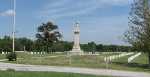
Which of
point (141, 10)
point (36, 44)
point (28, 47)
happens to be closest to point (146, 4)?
point (141, 10)

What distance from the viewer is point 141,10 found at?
5075 cm

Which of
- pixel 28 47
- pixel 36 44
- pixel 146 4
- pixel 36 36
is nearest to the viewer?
pixel 146 4

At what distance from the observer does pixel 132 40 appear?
51.2m

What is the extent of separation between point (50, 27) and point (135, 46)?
7994 centimetres

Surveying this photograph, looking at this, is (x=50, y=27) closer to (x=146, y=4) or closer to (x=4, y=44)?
(x=4, y=44)

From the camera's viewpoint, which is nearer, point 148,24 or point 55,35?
point 148,24

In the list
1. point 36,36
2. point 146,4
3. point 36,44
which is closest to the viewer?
point 146,4

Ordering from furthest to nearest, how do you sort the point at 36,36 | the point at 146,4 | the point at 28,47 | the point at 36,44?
the point at 28,47, the point at 36,44, the point at 36,36, the point at 146,4

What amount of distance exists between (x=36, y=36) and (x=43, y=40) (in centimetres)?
281

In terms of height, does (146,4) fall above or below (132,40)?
above

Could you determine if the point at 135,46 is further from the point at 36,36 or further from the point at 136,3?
the point at 36,36

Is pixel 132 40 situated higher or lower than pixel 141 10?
lower

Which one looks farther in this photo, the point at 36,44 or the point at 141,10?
the point at 36,44

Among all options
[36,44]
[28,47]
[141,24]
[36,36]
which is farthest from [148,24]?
[28,47]
